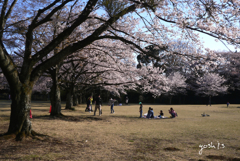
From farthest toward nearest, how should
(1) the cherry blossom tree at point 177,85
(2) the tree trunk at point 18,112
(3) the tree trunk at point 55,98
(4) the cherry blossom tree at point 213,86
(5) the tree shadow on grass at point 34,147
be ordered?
(1) the cherry blossom tree at point 177,85 < (4) the cherry blossom tree at point 213,86 < (3) the tree trunk at point 55,98 < (2) the tree trunk at point 18,112 < (5) the tree shadow on grass at point 34,147

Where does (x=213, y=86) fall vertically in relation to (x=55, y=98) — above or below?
above

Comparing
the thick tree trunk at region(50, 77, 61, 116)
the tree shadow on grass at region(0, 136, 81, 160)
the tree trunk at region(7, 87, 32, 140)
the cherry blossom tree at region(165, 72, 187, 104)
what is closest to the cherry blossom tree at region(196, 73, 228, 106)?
the cherry blossom tree at region(165, 72, 187, 104)

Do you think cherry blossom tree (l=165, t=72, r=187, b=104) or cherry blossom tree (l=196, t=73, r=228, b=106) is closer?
cherry blossom tree (l=196, t=73, r=228, b=106)

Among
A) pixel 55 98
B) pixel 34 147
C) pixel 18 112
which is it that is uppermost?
pixel 55 98

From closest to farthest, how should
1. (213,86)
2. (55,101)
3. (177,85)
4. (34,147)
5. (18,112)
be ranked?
1. (34,147)
2. (18,112)
3. (55,101)
4. (213,86)
5. (177,85)

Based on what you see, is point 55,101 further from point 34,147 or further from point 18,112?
point 34,147

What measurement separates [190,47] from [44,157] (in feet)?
18.2

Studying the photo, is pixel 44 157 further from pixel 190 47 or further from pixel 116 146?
pixel 190 47

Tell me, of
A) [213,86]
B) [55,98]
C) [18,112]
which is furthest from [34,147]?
[213,86]

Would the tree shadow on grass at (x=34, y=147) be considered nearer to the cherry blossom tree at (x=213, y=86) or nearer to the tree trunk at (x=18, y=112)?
the tree trunk at (x=18, y=112)

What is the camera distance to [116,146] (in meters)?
5.93

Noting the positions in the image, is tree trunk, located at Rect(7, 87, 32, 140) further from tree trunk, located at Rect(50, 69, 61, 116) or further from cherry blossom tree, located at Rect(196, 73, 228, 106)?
cherry blossom tree, located at Rect(196, 73, 228, 106)

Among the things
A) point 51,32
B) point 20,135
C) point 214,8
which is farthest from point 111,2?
point 51,32

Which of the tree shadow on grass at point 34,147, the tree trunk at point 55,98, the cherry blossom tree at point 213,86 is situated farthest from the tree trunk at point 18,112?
the cherry blossom tree at point 213,86
